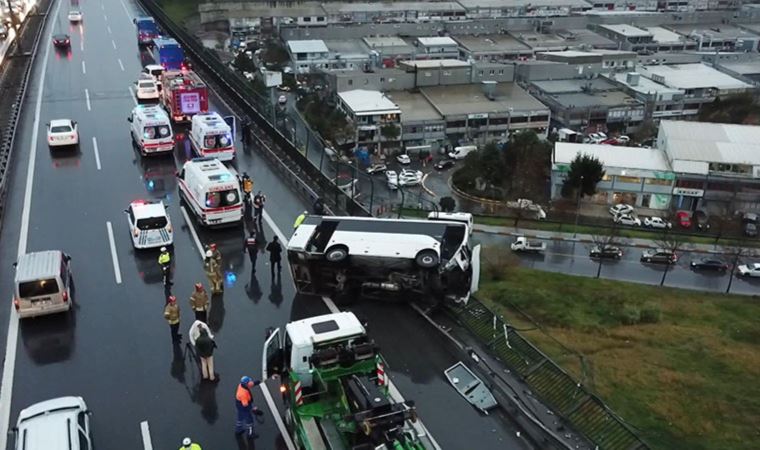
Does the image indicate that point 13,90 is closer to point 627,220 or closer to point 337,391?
point 337,391

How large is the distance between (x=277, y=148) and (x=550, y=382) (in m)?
21.7

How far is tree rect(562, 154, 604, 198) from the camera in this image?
59.4 metres

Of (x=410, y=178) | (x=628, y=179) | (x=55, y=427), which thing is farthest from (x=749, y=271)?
(x=55, y=427)

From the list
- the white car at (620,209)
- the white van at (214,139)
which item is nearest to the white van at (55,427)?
the white van at (214,139)

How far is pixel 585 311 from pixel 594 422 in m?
15.8

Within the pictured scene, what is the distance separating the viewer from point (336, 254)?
18344mm

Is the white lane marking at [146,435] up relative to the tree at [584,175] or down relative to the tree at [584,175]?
up

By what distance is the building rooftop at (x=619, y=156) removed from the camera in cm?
6209

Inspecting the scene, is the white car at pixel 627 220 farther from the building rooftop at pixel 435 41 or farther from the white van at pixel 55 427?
the building rooftop at pixel 435 41

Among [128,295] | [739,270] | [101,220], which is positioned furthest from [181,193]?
[739,270]

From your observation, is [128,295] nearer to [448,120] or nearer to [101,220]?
[101,220]

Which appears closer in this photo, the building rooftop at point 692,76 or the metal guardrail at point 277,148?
the metal guardrail at point 277,148

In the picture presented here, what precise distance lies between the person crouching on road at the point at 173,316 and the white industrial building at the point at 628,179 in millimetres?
50504

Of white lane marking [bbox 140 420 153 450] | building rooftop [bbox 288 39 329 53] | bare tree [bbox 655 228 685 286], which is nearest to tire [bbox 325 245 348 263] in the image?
white lane marking [bbox 140 420 153 450]
